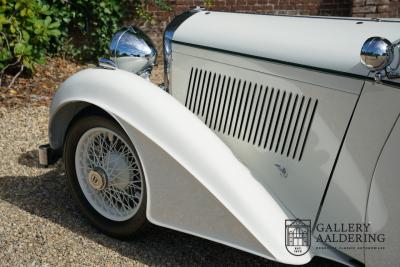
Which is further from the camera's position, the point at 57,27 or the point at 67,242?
the point at 57,27

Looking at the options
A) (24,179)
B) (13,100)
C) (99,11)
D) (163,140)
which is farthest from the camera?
(99,11)

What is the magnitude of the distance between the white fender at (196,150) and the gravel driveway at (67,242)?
46 cm

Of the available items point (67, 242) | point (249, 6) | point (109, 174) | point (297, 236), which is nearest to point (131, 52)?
point (109, 174)

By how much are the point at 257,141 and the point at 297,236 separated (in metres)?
0.57

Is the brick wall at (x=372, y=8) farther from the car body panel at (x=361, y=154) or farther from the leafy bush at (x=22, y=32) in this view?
the car body panel at (x=361, y=154)

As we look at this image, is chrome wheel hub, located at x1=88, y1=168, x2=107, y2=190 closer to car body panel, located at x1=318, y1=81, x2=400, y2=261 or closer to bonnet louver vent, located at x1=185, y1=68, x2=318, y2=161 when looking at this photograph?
bonnet louver vent, located at x1=185, y1=68, x2=318, y2=161

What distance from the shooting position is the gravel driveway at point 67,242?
2.70 m

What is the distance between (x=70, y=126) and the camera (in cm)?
288

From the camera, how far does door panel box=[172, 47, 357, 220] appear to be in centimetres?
227

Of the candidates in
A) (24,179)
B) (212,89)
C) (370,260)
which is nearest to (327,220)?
(370,260)

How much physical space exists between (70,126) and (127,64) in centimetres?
58

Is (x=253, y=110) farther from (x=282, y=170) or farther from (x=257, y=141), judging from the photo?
(x=282, y=170)

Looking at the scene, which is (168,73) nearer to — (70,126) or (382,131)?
(70,126)

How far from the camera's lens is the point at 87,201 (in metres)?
2.96
